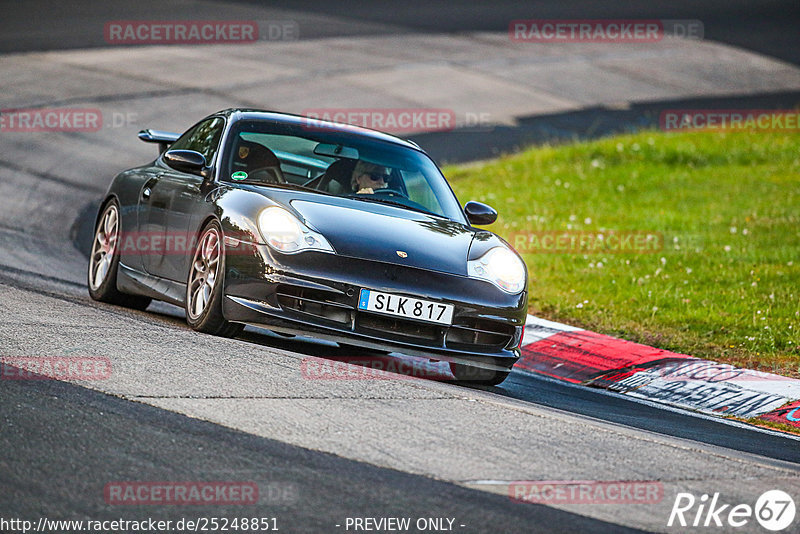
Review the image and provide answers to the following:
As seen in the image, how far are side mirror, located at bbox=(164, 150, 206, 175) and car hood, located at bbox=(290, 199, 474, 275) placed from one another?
2.84 feet

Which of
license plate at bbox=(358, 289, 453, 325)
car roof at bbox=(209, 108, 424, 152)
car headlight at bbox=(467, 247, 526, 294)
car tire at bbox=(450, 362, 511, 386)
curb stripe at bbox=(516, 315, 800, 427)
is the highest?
car roof at bbox=(209, 108, 424, 152)

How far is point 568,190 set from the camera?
1661 centimetres

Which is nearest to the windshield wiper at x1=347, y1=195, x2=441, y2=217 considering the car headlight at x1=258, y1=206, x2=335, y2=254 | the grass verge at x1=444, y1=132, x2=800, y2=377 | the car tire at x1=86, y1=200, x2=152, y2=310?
the car headlight at x1=258, y1=206, x2=335, y2=254

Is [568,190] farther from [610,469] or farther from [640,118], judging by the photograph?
[610,469]

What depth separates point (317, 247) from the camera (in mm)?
6875

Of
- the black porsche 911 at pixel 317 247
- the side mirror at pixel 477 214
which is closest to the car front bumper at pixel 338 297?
the black porsche 911 at pixel 317 247

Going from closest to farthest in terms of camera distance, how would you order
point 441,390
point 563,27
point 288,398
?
point 288,398 < point 441,390 < point 563,27

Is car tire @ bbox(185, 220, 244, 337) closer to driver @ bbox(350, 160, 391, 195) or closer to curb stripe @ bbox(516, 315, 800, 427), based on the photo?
driver @ bbox(350, 160, 391, 195)

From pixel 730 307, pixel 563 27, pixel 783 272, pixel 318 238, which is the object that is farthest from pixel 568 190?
pixel 563 27

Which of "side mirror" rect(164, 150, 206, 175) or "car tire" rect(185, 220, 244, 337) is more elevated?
"side mirror" rect(164, 150, 206, 175)

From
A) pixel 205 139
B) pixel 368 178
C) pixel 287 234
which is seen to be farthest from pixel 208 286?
pixel 205 139

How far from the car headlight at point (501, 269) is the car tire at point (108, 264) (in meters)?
2.76

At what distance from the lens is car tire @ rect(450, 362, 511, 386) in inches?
300

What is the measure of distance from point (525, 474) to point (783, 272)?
753cm
